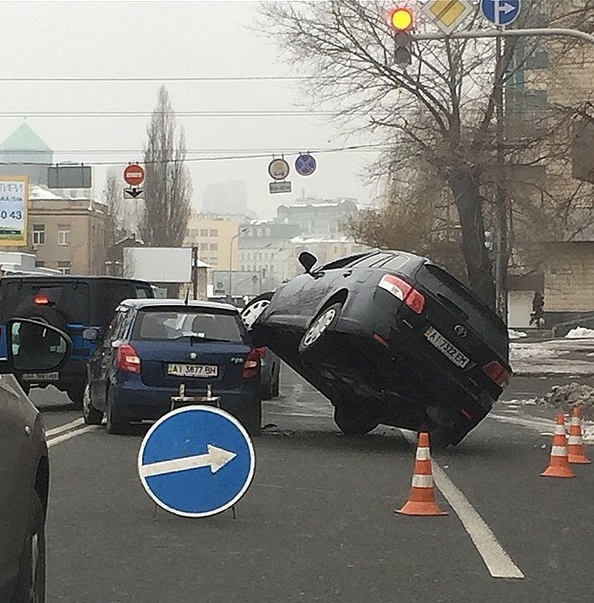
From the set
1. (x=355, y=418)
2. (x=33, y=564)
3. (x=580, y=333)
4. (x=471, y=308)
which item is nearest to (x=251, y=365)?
(x=355, y=418)

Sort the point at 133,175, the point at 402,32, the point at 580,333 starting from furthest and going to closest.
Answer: the point at 580,333, the point at 133,175, the point at 402,32

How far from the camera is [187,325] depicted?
611 inches

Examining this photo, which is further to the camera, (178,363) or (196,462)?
(178,363)

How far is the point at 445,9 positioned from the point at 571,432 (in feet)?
21.7

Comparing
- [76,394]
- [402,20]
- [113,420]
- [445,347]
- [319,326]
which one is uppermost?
[402,20]

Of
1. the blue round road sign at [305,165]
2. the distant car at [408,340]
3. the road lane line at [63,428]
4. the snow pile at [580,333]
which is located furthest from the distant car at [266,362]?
the snow pile at [580,333]

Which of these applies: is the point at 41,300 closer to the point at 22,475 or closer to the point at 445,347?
the point at 445,347

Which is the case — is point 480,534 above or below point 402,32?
below

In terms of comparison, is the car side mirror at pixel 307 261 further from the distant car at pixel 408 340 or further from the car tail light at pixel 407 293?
the car tail light at pixel 407 293

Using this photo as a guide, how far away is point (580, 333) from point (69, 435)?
42.0 meters

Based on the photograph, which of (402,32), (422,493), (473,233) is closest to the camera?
(422,493)

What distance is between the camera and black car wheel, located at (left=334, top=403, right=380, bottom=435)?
16.3 metres

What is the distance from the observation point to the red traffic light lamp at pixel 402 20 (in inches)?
678

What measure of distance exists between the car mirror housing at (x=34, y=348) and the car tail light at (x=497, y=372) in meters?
8.99
